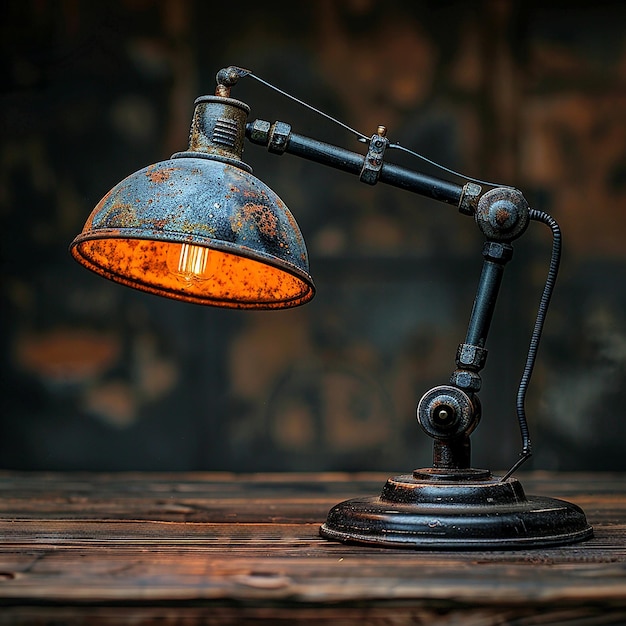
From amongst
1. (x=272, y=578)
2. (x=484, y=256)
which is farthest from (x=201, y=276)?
(x=272, y=578)

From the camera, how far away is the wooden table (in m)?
0.88

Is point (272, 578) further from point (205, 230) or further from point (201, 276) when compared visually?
point (201, 276)

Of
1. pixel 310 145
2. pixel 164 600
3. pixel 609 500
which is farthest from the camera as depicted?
pixel 609 500

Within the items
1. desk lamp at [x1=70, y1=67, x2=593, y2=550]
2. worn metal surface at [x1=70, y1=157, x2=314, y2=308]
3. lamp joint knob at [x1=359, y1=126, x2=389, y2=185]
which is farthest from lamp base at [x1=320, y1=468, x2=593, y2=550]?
lamp joint knob at [x1=359, y1=126, x2=389, y2=185]

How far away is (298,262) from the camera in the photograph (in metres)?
1.17

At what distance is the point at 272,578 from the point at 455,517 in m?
0.30

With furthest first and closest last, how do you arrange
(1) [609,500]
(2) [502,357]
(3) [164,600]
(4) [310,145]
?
1. (2) [502,357]
2. (1) [609,500]
3. (4) [310,145]
4. (3) [164,600]

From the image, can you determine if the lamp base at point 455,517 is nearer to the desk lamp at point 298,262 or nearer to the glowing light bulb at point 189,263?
the desk lamp at point 298,262

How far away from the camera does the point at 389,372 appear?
2.48 m

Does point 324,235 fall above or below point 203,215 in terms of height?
above

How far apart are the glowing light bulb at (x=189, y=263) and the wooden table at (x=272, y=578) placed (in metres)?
0.37

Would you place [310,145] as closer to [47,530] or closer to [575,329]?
[47,530]

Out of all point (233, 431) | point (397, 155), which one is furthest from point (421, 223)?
point (233, 431)

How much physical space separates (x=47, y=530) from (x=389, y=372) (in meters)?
1.30
